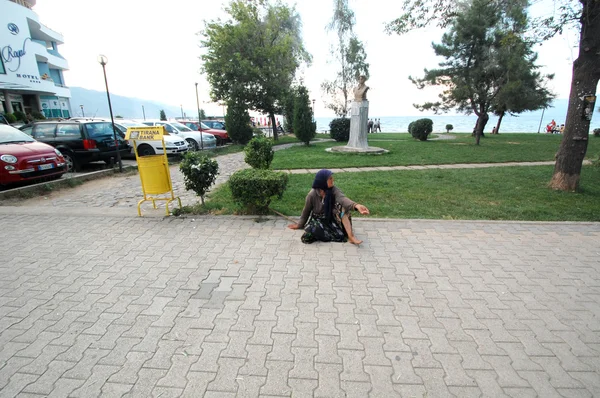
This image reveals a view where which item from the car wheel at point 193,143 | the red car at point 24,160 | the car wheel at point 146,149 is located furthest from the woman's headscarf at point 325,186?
the car wheel at point 193,143

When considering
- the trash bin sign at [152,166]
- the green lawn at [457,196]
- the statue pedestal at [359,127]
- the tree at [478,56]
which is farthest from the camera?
the tree at [478,56]

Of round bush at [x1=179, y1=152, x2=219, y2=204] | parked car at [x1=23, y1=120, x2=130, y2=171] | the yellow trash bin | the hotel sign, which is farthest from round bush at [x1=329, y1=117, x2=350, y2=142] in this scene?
the hotel sign

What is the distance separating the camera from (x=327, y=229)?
176 inches

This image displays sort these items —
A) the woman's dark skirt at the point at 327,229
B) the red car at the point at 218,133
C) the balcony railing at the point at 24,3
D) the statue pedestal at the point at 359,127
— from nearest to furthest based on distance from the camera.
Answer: the woman's dark skirt at the point at 327,229 → the statue pedestal at the point at 359,127 → the red car at the point at 218,133 → the balcony railing at the point at 24,3

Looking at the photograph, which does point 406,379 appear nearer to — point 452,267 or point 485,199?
point 452,267

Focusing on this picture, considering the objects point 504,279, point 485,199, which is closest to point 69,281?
point 504,279

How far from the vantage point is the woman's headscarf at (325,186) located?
14.2 ft

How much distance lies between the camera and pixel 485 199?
6.54 meters

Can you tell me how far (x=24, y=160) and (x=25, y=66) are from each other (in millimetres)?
32152

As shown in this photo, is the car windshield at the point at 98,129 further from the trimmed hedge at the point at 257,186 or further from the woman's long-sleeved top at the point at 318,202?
the woman's long-sleeved top at the point at 318,202

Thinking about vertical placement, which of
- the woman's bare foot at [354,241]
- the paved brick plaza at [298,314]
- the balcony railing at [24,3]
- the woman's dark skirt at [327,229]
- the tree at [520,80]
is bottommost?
the paved brick plaza at [298,314]

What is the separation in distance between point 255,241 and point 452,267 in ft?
8.81

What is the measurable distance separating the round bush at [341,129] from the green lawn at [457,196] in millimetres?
11398

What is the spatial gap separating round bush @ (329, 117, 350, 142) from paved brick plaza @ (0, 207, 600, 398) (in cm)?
1620
